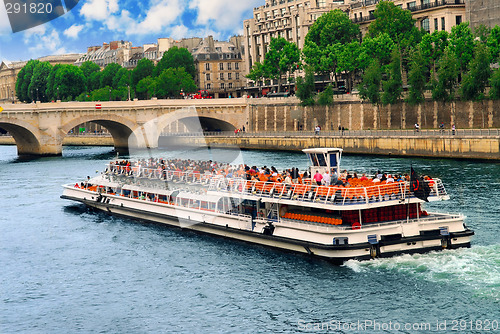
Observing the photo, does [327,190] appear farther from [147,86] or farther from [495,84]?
[147,86]

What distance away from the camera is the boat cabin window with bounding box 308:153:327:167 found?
36725mm

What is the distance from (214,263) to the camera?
1395 inches

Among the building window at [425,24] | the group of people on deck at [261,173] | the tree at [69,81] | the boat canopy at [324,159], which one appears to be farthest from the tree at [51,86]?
the boat canopy at [324,159]

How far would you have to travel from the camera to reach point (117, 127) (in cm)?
11225

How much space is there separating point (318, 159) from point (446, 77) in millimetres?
46084

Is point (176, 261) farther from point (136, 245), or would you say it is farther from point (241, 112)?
point (241, 112)

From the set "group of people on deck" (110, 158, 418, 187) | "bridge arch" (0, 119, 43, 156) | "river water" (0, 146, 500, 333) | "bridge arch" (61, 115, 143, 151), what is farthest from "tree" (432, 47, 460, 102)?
"bridge arch" (0, 119, 43, 156)

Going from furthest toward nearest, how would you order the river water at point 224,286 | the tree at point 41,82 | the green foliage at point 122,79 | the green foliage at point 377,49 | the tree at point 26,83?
the tree at point 26,83 < the tree at point 41,82 < the green foliage at point 122,79 < the green foliage at point 377,49 < the river water at point 224,286

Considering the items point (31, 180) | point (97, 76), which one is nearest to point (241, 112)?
point (31, 180)

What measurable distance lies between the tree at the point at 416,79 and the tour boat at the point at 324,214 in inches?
1760

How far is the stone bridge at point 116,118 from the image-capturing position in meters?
98.4

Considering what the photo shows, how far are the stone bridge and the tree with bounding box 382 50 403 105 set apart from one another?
30.8m

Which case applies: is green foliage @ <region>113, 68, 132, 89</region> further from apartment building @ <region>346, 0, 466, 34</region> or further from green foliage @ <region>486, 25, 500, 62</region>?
green foliage @ <region>486, 25, 500, 62</region>

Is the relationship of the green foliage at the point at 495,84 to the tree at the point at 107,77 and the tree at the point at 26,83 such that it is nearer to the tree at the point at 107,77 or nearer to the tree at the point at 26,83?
the tree at the point at 107,77
